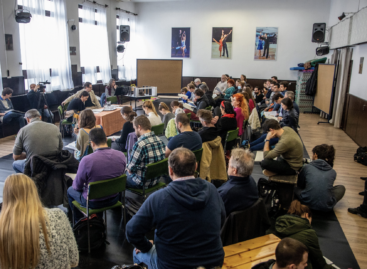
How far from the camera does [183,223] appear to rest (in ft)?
5.76

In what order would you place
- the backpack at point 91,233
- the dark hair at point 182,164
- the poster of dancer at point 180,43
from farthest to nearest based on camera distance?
1. the poster of dancer at point 180,43
2. the backpack at point 91,233
3. the dark hair at point 182,164

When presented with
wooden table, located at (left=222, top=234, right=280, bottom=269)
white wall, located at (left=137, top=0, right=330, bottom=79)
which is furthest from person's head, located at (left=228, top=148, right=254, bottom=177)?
white wall, located at (left=137, top=0, right=330, bottom=79)

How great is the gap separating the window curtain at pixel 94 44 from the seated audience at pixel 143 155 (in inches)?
331

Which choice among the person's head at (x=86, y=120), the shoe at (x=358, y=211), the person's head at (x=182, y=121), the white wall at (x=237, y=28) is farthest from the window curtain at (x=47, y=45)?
the shoe at (x=358, y=211)

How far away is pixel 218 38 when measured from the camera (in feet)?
47.3

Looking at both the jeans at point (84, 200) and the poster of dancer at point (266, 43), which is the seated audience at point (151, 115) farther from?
the poster of dancer at point (266, 43)

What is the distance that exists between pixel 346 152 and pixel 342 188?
117 inches

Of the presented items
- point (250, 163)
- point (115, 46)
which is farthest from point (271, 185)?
point (115, 46)

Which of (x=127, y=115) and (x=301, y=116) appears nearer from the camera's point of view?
(x=127, y=115)

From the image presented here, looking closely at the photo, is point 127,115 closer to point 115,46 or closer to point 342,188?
point 342,188

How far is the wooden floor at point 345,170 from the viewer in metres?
3.49

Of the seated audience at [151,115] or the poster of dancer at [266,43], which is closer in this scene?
the seated audience at [151,115]

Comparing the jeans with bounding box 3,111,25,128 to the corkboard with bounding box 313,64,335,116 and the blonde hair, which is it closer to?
the blonde hair

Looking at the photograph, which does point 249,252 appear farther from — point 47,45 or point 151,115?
point 47,45
